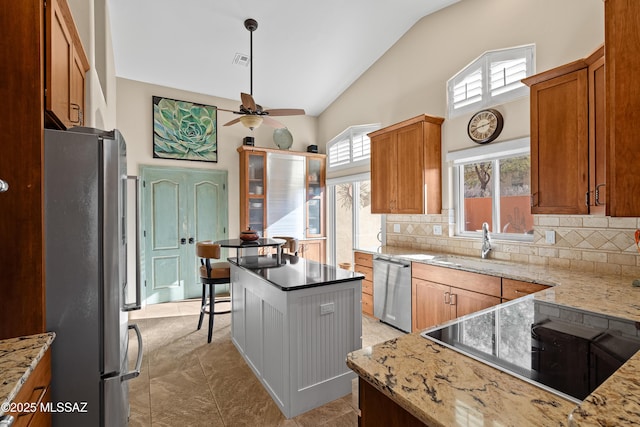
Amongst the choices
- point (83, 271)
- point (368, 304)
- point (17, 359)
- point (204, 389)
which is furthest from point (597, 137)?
point (204, 389)

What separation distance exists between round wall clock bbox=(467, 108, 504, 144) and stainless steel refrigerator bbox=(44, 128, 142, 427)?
321cm

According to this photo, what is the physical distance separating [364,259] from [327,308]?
1889mm

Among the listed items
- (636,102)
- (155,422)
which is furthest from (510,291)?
(155,422)

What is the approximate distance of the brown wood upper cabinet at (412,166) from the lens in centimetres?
356

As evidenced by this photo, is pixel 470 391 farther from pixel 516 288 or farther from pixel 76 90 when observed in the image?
pixel 76 90

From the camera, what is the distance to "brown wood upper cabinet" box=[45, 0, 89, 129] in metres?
1.38

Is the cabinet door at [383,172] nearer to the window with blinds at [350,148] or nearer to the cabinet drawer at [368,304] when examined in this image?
the window with blinds at [350,148]

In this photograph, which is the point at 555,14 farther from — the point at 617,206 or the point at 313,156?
the point at 313,156

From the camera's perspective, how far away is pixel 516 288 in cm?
235

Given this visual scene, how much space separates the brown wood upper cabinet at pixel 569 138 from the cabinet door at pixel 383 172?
5.55 ft

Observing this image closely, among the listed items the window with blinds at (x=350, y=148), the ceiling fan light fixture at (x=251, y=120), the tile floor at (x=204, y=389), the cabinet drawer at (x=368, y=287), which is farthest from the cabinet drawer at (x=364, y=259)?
the ceiling fan light fixture at (x=251, y=120)

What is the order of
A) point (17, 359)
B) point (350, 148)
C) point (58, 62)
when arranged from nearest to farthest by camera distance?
point (17, 359), point (58, 62), point (350, 148)

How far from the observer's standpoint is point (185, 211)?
488cm

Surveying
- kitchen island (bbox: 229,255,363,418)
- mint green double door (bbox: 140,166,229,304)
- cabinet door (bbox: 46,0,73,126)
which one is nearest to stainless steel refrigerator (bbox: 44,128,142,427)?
cabinet door (bbox: 46,0,73,126)
